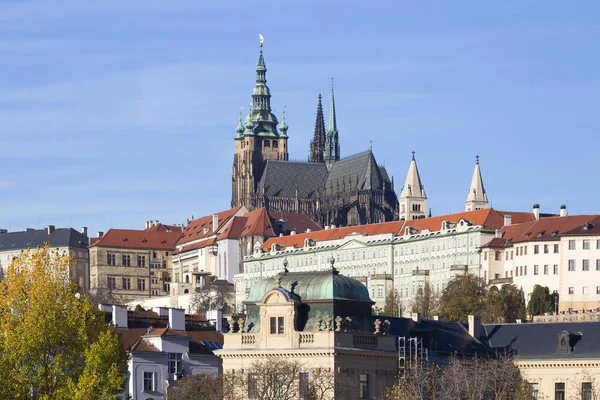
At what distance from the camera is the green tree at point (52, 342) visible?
96.0m

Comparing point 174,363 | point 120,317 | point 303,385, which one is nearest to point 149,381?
point 174,363

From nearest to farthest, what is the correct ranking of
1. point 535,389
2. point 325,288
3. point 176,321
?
point 325,288, point 535,389, point 176,321

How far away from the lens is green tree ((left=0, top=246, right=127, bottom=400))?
96.0 metres

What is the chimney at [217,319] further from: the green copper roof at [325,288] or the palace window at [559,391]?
the palace window at [559,391]

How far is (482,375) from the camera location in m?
104

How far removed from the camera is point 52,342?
323ft

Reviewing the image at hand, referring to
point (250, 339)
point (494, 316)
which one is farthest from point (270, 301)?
point (494, 316)

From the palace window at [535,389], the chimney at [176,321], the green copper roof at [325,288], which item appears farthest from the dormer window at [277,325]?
the chimney at [176,321]

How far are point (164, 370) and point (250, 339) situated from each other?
49.8ft

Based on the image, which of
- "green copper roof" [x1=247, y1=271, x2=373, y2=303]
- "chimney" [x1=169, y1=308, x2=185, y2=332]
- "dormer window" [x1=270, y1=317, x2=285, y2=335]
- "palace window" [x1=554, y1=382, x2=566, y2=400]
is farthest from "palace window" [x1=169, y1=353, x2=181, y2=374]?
"palace window" [x1=554, y1=382, x2=566, y2=400]

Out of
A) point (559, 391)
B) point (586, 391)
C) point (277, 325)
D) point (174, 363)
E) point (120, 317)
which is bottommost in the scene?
point (559, 391)

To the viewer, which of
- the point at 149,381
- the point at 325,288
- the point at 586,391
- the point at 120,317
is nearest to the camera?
the point at 325,288

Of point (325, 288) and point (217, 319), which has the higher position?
point (325, 288)

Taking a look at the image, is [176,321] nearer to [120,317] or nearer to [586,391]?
[120,317]
